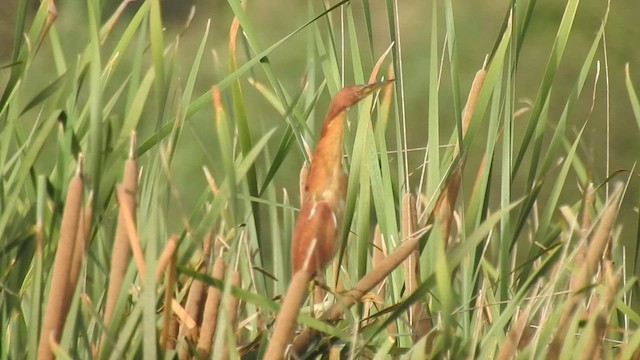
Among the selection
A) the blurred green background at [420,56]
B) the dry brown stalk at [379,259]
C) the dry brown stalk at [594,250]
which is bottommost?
the blurred green background at [420,56]

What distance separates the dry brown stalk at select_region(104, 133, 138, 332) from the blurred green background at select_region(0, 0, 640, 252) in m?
1.18

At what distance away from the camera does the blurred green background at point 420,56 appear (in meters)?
Answer: 1.72

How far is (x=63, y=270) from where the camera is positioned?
0.46 metres

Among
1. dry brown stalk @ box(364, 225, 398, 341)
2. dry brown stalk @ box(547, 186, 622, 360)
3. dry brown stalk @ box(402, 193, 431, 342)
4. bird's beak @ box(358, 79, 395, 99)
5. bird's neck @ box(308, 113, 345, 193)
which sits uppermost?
bird's beak @ box(358, 79, 395, 99)

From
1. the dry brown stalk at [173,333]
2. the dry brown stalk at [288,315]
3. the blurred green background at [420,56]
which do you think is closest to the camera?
the dry brown stalk at [288,315]

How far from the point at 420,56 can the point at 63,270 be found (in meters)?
1.34

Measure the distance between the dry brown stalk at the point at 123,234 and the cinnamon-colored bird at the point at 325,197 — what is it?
0.08m

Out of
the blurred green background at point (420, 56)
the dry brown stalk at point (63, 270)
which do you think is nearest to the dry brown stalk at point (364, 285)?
the dry brown stalk at point (63, 270)

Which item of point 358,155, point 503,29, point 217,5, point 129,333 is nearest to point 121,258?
point 129,333

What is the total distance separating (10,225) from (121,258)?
0.11 meters

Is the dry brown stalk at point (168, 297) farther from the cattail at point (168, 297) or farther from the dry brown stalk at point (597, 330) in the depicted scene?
the dry brown stalk at point (597, 330)

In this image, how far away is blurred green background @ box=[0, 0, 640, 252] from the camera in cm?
172

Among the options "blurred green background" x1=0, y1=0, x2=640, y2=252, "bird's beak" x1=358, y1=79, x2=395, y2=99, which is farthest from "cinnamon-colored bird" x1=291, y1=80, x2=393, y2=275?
"blurred green background" x1=0, y1=0, x2=640, y2=252

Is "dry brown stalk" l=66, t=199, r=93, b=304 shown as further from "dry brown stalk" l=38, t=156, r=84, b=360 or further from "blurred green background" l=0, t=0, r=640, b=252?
"blurred green background" l=0, t=0, r=640, b=252
